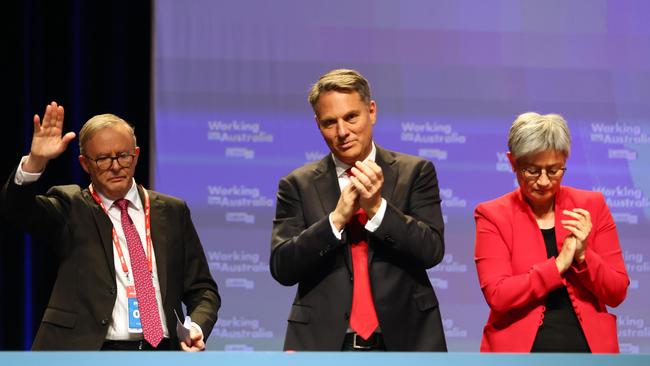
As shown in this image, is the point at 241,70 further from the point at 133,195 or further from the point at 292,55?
the point at 133,195

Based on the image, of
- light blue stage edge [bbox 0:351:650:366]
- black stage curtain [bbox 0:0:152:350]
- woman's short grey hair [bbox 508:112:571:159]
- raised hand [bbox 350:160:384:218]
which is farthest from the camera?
black stage curtain [bbox 0:0:152:350]

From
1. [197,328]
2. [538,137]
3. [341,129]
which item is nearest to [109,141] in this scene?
[197,328]

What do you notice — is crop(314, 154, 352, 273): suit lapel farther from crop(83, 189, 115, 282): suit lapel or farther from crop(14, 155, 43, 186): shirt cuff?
crop(14, 155, 43, 186): shirt cuff

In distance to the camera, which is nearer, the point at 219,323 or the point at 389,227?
the point at 389,227

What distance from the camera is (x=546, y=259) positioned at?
305cm

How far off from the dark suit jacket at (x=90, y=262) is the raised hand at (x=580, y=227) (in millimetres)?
1222

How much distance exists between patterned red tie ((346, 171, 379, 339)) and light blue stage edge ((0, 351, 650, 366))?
876 mm

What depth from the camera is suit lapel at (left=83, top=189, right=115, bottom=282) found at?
10.5 feet

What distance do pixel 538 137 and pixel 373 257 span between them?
2.08 ft

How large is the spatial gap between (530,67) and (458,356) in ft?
10.4

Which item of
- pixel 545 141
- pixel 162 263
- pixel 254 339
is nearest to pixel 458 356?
pixel 545 141

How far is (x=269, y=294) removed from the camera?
191 inches

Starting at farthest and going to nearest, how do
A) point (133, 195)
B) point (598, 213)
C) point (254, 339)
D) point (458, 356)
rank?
point (254, 339) < point (133, 195) < point (598, 213) < point (458, 356)

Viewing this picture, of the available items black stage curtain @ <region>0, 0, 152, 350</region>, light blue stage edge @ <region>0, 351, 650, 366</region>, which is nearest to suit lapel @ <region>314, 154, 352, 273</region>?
light blue stage edge @ <region>0, 351, 650, 366</region>
